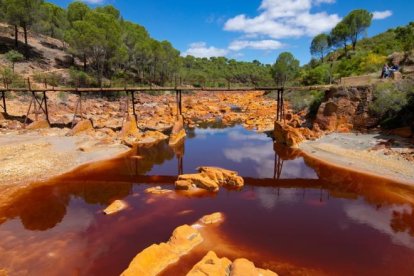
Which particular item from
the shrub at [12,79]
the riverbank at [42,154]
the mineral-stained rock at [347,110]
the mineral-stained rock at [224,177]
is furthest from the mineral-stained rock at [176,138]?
the shrub at [12,79]

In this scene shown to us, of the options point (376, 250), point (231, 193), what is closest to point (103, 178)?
point (231, 193)

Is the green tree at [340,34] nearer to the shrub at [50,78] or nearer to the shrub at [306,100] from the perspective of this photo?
the shrub at [306,100]

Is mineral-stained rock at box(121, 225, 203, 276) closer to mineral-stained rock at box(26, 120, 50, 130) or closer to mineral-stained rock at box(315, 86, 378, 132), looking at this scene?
mineral-stained rock at box(315, 86, 378, 132)

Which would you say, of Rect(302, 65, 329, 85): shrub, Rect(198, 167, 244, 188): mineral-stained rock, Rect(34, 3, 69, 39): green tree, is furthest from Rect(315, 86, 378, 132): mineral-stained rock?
Rect(34, 3, 69, 39): green tree

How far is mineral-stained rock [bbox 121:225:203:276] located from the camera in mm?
11055

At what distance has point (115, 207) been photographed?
54.9ft

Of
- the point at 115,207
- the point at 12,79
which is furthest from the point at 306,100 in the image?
the point at 12,79

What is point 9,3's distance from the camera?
4834 cm

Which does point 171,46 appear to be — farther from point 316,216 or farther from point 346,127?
point 316,216

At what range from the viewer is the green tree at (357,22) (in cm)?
7388

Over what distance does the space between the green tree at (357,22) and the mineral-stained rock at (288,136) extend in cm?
5593

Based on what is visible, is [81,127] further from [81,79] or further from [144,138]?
[81,79]

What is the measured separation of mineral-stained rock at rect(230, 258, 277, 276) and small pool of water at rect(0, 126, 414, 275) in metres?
0.89

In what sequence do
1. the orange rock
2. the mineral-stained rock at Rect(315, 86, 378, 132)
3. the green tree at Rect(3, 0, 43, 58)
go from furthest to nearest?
1. the green tree at Rect(3, 0, 43, 58)
2. the mineral-stained rock at Rect(315, 86, 378, 132)
3. the orange rock
